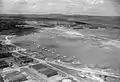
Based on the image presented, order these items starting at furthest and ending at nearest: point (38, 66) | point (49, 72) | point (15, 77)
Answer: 1. point (38, 66)
2. point (49, 72)
3. point (15, 77)

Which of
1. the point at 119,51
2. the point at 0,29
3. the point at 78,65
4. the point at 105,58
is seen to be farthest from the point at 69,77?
the point at 0,29

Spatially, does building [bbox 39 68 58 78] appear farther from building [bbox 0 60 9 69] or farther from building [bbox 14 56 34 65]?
building [bbox 0 60 9 69]

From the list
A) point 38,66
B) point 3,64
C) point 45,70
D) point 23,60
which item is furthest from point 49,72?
point 3,64

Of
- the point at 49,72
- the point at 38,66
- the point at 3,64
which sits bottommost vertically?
the point at 49,72

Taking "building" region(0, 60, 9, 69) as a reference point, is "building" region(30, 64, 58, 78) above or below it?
below

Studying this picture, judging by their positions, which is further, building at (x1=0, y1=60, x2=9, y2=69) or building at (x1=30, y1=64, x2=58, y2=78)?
building at (x1=0, y1=60, x2=9, y2=69)

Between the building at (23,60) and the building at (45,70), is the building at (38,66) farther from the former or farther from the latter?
the building at (23,60)

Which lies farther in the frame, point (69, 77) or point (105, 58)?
point (105, 58)

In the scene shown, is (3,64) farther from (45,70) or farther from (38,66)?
(45,70)

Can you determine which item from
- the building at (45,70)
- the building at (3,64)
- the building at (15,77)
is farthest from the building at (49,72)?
the building at (3,64)

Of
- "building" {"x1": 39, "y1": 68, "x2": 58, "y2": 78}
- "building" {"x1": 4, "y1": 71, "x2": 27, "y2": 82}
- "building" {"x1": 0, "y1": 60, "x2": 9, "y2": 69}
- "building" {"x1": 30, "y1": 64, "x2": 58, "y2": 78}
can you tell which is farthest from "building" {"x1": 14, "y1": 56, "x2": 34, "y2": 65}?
"building" {"x1": 39, "y1": 68, "x2": 58, "y2": 78}

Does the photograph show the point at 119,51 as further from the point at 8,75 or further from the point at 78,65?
the point at 8,75
